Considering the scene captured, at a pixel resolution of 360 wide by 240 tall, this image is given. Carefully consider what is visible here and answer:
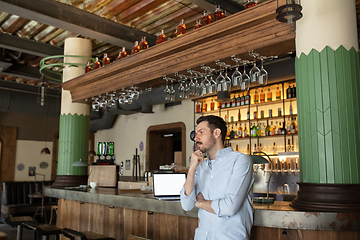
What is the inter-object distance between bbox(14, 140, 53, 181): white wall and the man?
935cm

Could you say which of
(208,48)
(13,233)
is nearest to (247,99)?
(208,48)

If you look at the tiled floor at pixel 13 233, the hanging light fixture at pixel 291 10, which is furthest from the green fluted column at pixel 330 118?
the tiled floor at pixel 13 233

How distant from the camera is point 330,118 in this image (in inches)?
95.1

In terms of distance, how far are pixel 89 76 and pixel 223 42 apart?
2391mm

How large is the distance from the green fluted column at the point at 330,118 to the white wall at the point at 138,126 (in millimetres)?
5660

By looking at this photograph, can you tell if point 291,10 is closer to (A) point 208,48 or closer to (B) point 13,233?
(A) point 208,48

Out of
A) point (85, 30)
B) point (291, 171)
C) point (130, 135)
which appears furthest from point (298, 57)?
point (130, 135)

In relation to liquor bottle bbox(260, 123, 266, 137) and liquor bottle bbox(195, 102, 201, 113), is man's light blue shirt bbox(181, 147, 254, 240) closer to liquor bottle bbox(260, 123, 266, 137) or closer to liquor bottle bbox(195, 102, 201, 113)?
liquor bottle bbox(260, 123, 266, 137)

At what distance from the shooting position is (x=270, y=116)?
656cm

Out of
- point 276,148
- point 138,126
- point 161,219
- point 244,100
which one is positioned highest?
point 244,100

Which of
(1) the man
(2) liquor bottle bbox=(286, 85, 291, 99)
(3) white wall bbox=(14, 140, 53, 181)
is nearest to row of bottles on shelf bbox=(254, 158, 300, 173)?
(2) liquor bottle bbox=(286, 85, 291, 99)

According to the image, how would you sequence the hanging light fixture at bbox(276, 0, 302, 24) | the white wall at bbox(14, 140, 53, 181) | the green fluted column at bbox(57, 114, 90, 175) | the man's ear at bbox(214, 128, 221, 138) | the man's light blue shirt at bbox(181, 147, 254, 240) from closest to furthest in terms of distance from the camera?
the man's light blue shirt at bbox(181, 147, 254, 240)
the hanging light fixture at bbox(276, 0, 302, 24)
the man's ear at bbox(214, 128, 221, 138)
the green fluted column at bbox(57, 114, 90, 175)
the white wall at bbox(14, 140, 53, 181)

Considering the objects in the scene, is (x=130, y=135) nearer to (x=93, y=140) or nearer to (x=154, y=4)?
(x=93, y=140)

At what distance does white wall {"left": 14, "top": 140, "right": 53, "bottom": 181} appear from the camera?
33.2 ft
